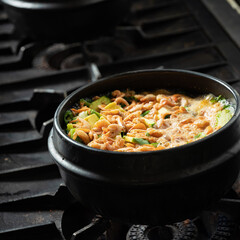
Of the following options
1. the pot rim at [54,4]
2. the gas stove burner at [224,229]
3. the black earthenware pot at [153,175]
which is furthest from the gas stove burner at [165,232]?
the pot rim at [54,4]

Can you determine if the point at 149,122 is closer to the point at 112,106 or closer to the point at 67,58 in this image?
the point at 112,106

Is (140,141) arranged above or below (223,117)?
below

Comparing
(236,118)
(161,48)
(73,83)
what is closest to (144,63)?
(161,48)

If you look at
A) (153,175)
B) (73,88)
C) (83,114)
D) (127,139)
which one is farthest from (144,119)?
(73,88)

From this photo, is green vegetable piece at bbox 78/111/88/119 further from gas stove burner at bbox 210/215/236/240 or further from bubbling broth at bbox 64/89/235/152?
gas stove burner at bbox 210/215/236/240

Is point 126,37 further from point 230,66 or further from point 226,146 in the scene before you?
point 226,146

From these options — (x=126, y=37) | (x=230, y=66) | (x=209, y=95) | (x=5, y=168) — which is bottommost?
(x=5, y=168)
